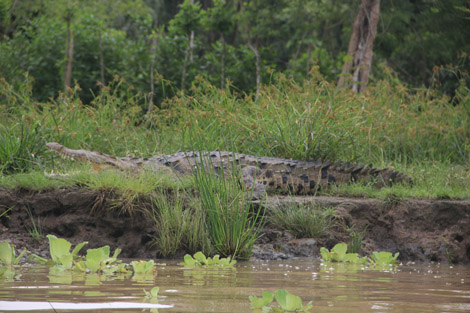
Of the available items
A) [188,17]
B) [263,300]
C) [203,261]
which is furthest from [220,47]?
[263,300]

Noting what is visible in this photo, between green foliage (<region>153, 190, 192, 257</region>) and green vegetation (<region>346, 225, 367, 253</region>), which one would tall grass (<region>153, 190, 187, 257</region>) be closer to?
green foliage (<region>153, 190, 192, 257</region>)

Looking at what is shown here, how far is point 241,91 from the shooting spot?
547 inches

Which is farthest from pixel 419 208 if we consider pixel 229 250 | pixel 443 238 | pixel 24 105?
pixel 24 105

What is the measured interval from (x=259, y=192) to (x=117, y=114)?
2.93 metres

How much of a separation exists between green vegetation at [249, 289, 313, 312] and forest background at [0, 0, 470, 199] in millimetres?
3098

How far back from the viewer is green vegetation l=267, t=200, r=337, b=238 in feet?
16.9

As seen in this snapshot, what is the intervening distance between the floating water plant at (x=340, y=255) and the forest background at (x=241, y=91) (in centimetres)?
156

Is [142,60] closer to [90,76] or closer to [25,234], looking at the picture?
[90,76]

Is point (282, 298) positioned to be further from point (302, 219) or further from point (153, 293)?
point (302, 219)

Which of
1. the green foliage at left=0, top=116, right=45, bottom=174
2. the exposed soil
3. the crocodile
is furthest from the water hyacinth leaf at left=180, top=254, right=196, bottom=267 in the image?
the green foliage at left=0, top=116, right=45, bottom=174

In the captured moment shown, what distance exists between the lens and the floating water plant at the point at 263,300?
2.09 metres

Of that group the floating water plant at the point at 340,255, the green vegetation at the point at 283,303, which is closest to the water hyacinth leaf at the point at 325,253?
the floating water plant at the point at 340,255

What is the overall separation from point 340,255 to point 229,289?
5.94 ft

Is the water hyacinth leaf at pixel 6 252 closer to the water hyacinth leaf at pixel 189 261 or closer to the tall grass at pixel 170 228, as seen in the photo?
the water hyacinth leaf at pixel 189 261
